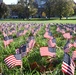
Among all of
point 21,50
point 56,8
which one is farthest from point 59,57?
point 56,8

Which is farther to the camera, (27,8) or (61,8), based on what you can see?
(27,8)

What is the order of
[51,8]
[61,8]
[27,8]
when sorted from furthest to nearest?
[27,8] < [51,8] < [61,8]

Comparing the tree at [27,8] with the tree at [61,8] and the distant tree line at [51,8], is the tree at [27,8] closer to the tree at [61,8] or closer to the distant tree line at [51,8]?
the distant tree line at [51,8]

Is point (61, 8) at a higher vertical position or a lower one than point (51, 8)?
higher

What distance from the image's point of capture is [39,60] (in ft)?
18.7

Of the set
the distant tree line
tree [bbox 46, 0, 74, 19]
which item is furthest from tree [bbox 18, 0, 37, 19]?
tree [bbox 46, 0, 74, 19]

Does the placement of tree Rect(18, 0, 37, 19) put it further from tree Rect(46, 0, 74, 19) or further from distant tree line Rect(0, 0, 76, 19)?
tree Rect(46, 0, 74, 19)

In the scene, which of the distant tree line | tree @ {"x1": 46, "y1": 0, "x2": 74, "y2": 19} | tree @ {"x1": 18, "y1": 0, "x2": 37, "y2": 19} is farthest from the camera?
tree @ {"x1": 18, "y1": 0, "x2": 37, "y2": 19}

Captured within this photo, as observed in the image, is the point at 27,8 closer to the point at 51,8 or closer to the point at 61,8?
the point at 51,8

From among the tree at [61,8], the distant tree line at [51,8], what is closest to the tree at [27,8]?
the distant tree line at [51,8]

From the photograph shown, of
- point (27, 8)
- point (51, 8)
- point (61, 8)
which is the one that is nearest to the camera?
point (61, 8)

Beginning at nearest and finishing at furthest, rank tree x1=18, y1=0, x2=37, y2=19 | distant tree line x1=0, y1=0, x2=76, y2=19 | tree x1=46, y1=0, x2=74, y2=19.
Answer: tree x1=46, y1=0, x2=74, y2=19 < distant tree line x1=0, y1=0, x2=76, y2=19 < tree x1=18, y1=0, x2=37, y2=19

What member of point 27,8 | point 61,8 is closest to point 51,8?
point 61,8

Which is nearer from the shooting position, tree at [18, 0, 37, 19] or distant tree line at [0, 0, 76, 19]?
distant tree line at [0, 0, 76, 19]
